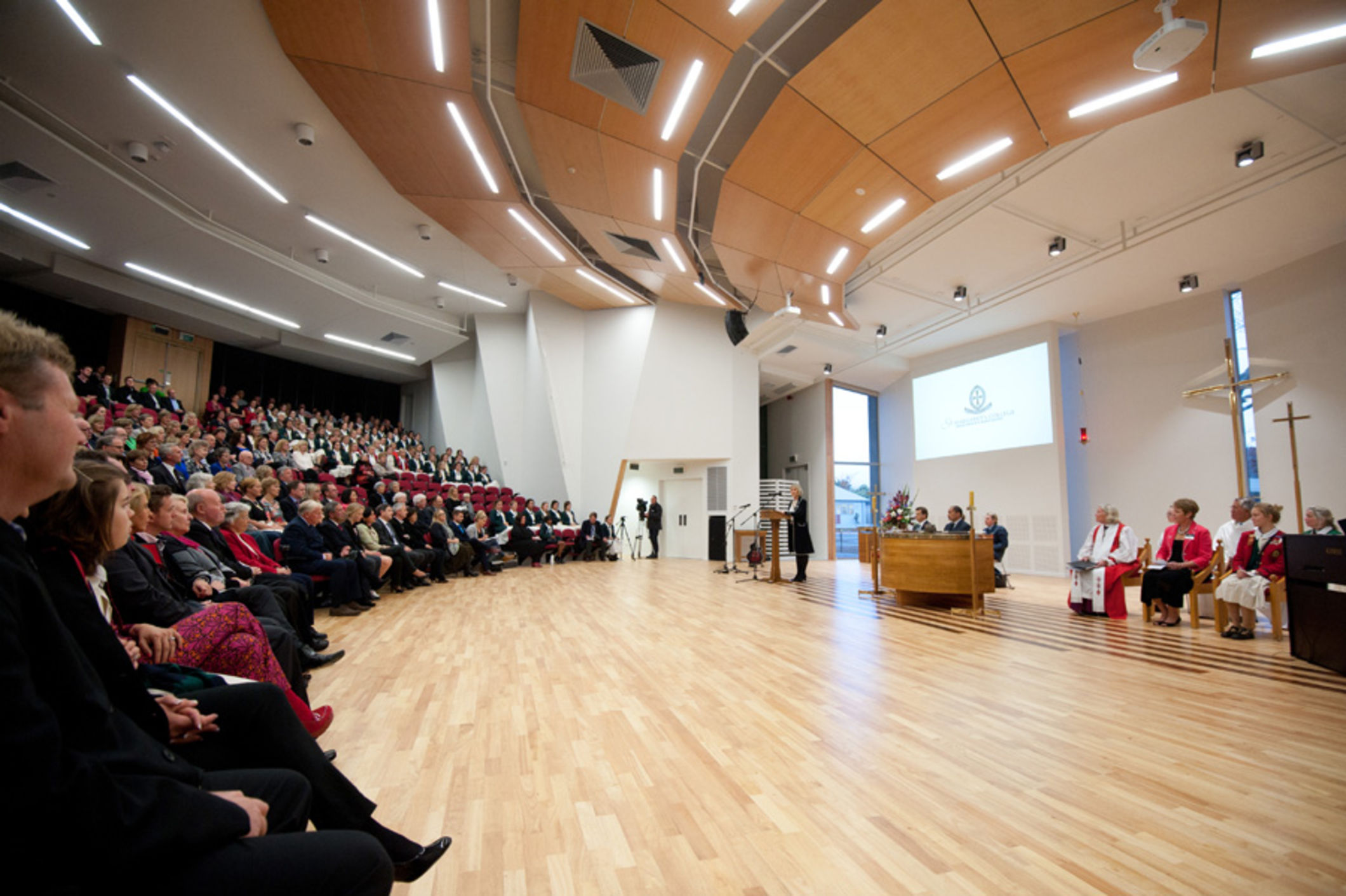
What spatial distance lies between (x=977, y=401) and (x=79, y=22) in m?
12.9

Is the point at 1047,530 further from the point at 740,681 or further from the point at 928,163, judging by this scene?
the point at 740,681

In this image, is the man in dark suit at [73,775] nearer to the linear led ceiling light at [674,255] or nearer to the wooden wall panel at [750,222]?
the wooden wall panel at [750,222]

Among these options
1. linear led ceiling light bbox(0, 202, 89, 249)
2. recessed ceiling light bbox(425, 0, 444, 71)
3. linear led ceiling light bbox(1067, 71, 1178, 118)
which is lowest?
linear led ceiling light bbox(1067, 71, 1178, 118)

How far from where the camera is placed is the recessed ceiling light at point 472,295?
11.0 metres

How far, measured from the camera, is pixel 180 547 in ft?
9.18

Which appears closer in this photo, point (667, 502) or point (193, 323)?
point (193, 323)

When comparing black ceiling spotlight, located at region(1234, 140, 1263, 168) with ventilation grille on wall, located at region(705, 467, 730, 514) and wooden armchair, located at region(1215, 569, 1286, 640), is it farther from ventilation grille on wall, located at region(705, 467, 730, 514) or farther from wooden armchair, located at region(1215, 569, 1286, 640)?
ventilation grille on wall, located at region(705, 467, 730, 514)

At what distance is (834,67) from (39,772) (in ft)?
17.5

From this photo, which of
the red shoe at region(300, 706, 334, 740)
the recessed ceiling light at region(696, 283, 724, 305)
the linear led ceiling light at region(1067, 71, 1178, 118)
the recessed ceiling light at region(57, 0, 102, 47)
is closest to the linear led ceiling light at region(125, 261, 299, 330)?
the recessed ceiling light at region(57, 0, 102, 47)

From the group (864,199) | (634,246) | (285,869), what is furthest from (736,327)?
(285,869)

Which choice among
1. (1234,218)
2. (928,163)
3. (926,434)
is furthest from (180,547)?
(926,434)

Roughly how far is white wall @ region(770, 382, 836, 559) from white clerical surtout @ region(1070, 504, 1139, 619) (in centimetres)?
674

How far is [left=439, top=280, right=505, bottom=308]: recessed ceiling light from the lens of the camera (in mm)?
11033

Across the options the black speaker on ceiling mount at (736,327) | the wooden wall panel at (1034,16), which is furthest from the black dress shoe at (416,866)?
the black speaker on ceiling mount at (736,327)
